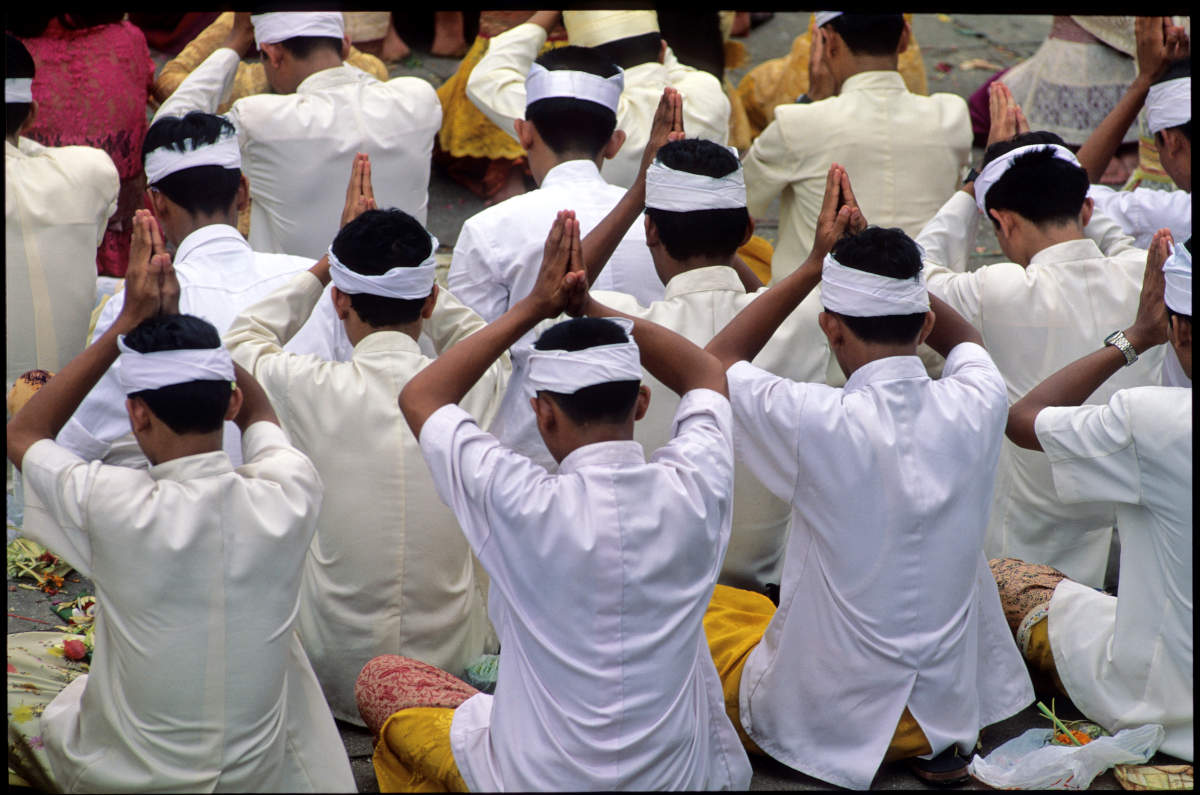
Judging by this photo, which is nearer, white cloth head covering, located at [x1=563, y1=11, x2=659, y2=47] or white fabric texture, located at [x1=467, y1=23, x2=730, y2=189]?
white fabric texture, located at [x1=467, y1=23, x2=730, y2=189]

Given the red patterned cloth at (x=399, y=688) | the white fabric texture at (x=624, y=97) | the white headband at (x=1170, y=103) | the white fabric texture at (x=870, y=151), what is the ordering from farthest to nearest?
1. the white fabric texture at (x=624, y=97)
2. the white fabric texture at (x=870, y=151)
3. the white headband at (x=1170, y=103)
4. the red patterned cloth at (x=399, y=688)

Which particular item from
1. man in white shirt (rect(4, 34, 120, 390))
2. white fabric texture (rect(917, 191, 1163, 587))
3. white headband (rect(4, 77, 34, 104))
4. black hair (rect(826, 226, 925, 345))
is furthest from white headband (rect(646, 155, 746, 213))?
white headband (rect(4, 77, 34, 104))

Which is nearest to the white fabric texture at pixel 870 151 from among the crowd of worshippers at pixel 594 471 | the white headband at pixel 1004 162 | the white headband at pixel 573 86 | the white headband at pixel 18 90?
the crowd of worshippers at pixel 594 471

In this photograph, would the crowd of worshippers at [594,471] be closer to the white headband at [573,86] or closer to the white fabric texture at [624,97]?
the white headband at [573,86]

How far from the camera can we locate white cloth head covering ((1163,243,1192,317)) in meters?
3.11

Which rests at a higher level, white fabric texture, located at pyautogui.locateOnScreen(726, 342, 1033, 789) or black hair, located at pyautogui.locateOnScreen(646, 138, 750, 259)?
black hair, located at pyautogui.locateOnScreen(646, 138, 750, 259)

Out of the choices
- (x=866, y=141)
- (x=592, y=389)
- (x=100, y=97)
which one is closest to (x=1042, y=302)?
(x=866, y=141)

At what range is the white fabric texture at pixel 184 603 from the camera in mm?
2656

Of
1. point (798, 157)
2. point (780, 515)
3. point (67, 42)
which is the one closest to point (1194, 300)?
point (780, 515)

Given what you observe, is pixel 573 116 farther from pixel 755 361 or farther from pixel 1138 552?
pixel 1138 552

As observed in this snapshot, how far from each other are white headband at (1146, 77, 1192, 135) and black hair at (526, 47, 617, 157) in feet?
5.45

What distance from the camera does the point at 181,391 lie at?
2693 mm

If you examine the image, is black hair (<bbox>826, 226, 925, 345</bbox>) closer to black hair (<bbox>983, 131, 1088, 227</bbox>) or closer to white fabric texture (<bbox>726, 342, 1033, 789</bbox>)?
white fabric texture (<bbox>726, 342, 1033, 789</bbox>)

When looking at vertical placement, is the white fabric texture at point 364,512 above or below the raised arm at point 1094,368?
below
